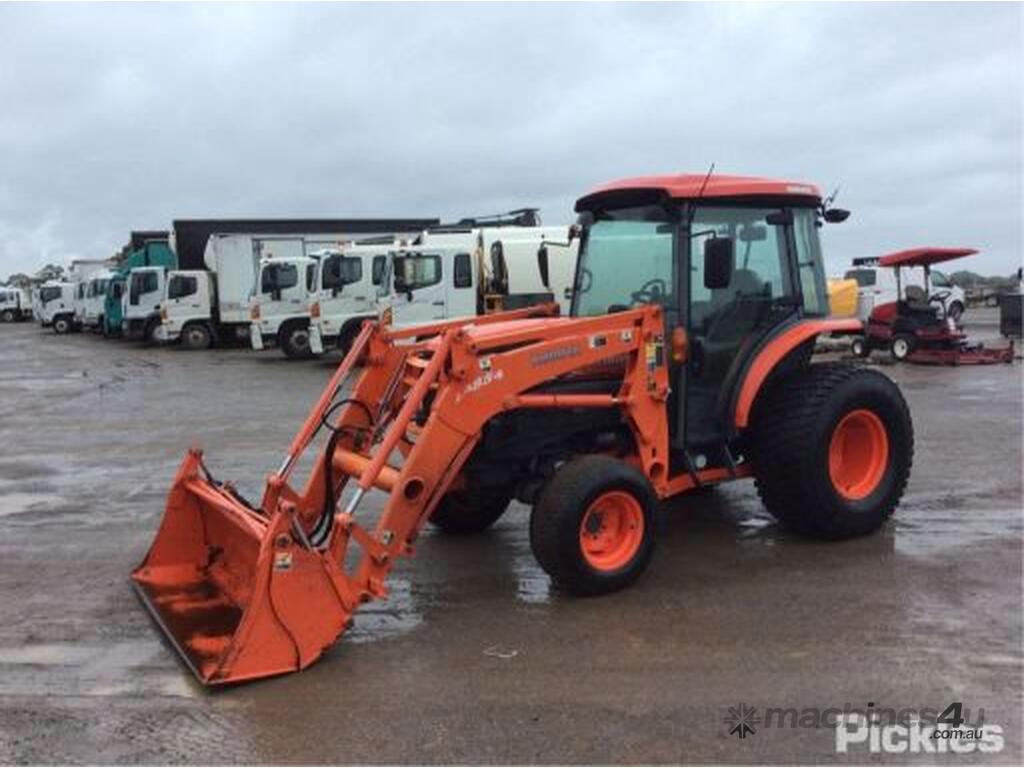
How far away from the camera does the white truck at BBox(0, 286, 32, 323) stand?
56.0 m

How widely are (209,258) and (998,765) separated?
26.2 meters

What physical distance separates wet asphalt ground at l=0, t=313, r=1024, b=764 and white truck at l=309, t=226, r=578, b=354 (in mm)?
11800

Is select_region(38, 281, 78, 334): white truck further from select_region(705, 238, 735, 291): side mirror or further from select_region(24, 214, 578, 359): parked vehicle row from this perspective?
select_region(705, 238, 735, 291): side mirror

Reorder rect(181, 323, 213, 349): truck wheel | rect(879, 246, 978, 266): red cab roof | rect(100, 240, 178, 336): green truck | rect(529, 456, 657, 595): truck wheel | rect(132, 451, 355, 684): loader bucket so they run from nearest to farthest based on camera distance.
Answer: rect(132, 451, 355, 684): loader bucket < rect(529, 456, 657, 595): truck wheel < rect(879, 246, 978, 266): red cab roof < rect(181, 323, 213, 349): truck wheel < rect(100, 240, 178, 336): green truck

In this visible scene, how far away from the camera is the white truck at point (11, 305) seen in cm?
5597

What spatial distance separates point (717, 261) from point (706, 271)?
0.29ft

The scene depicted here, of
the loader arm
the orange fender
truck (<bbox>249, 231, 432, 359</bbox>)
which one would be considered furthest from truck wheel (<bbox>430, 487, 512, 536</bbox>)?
truck (<bbox>249, 231, 432, 359</bbox>)

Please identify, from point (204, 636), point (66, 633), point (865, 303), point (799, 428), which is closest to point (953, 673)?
point (799, 428)

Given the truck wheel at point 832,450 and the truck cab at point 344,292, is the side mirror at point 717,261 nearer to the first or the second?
the truck wheel at point 832,450

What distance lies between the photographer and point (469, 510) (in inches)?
265

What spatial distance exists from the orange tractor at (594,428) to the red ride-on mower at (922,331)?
44.0ft

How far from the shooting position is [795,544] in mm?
6414

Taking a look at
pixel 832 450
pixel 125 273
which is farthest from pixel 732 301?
pixel 125 273

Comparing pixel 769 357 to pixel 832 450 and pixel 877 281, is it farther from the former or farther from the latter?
pixel 877 281
